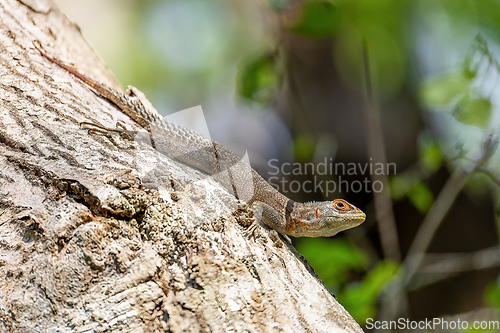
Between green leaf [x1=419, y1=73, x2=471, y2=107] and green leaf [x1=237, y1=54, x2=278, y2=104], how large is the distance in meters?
2.08

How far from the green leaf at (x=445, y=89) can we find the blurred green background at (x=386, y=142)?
0.5 inches

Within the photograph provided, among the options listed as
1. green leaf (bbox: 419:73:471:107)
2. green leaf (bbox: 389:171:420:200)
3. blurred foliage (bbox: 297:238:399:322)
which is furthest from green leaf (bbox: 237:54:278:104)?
green leaf (bbox: 389:171:420:200)

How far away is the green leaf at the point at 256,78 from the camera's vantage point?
5129 mm

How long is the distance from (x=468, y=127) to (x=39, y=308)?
4.22m

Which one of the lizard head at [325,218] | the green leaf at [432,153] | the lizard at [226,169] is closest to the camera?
the lizard at [226,169]

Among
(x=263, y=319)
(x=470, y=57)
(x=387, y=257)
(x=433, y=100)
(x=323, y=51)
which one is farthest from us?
(x=323, y=51)

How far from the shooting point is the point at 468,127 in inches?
157

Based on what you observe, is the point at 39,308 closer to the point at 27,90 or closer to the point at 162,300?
the point at 162,300

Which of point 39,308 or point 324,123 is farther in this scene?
point 324,123

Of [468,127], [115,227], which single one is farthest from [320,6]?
[115,227]

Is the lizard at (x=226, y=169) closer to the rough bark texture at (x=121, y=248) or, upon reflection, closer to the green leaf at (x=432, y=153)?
the rough bark texture at (x=121, y=248)

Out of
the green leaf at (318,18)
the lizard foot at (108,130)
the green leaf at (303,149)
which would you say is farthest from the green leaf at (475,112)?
the lizard foot at (108,130)

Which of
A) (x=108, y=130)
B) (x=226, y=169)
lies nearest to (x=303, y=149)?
(x=226, y=169)

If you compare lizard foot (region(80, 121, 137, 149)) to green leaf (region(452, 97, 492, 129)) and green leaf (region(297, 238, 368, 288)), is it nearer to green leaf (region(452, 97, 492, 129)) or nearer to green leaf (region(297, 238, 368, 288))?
green leaf (region(297, 238, 368, 288))
